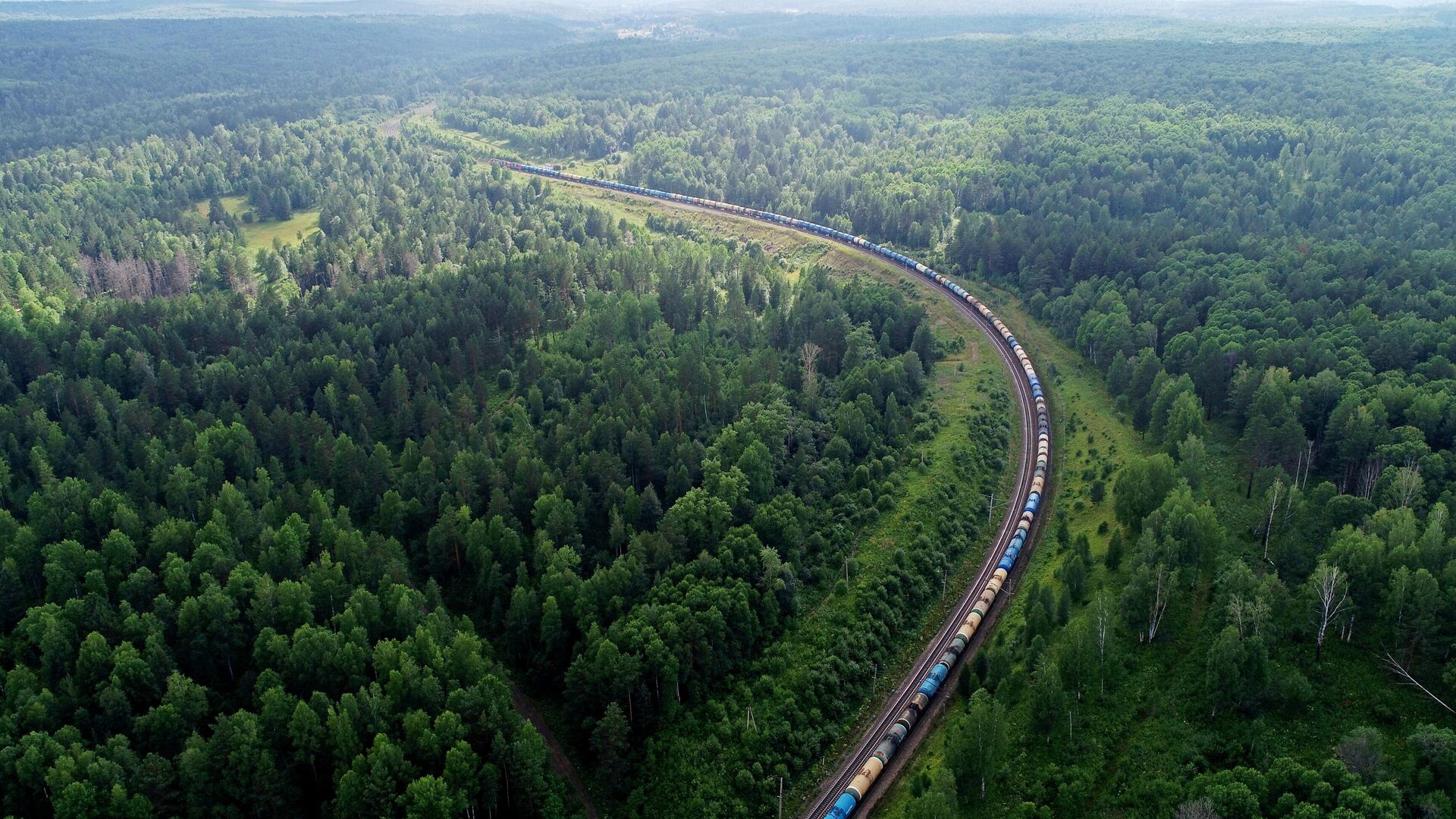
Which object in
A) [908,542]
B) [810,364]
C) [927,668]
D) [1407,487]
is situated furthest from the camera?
[810,364]

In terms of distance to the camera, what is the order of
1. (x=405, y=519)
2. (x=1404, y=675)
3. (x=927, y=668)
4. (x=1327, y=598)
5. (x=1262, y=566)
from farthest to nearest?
(x=405, y=519) < (x=1262, y=566) < (x=927, y=668) < (x=1327, y=598) < (x=1404, y=675)

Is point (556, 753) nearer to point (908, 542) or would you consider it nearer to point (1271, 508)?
point (908, 542)

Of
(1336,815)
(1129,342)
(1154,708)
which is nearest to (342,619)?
(1154,708)

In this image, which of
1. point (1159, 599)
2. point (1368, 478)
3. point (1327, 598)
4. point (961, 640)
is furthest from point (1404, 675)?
point (961, 640)

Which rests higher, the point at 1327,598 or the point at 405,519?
the point at 1327,598

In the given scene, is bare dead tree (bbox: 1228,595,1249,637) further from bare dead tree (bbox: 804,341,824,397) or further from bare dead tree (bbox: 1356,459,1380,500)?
bare dead tree (bbox: 804,341,824,397)

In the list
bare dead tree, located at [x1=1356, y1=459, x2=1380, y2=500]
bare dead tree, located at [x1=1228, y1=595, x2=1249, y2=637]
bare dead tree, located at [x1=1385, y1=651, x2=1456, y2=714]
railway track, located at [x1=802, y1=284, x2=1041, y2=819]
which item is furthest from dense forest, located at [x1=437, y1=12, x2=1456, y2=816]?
railway track, located at [x1=802, y1=284, x2=1041, y2=819]

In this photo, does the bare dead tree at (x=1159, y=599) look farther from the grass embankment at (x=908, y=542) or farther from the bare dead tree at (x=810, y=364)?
the bare dead tree at (x=810, y=364)
